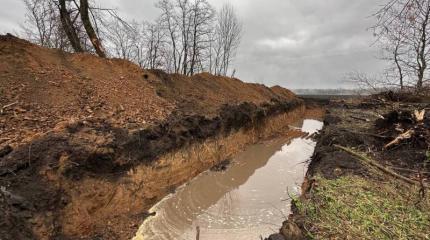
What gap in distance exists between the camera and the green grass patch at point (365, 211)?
358 centimetres

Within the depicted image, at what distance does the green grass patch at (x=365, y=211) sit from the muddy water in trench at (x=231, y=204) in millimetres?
912

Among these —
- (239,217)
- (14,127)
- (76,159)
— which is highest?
(14,127)

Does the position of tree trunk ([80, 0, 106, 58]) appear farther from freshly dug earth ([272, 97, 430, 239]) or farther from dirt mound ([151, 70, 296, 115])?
freshly dug earth ([272, 97, 430, 239])

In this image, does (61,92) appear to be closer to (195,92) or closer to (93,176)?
(93,176)

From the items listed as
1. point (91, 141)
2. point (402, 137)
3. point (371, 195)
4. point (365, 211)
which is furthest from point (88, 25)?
point (365, 211)

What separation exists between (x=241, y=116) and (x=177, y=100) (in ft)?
10.9

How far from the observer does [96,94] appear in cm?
852

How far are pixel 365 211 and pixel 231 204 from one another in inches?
163

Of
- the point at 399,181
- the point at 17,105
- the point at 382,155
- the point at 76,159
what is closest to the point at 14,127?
the point at 17,105

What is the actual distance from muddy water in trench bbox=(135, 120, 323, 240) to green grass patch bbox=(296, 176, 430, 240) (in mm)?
912

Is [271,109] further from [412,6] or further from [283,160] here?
[412,6]

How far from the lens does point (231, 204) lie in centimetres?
777

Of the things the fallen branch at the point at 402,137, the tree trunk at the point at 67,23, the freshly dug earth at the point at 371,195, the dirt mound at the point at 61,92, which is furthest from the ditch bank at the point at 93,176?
the tree trunk at the point at 67,23

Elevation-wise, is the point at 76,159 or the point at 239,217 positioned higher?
A: the point at 76,159
